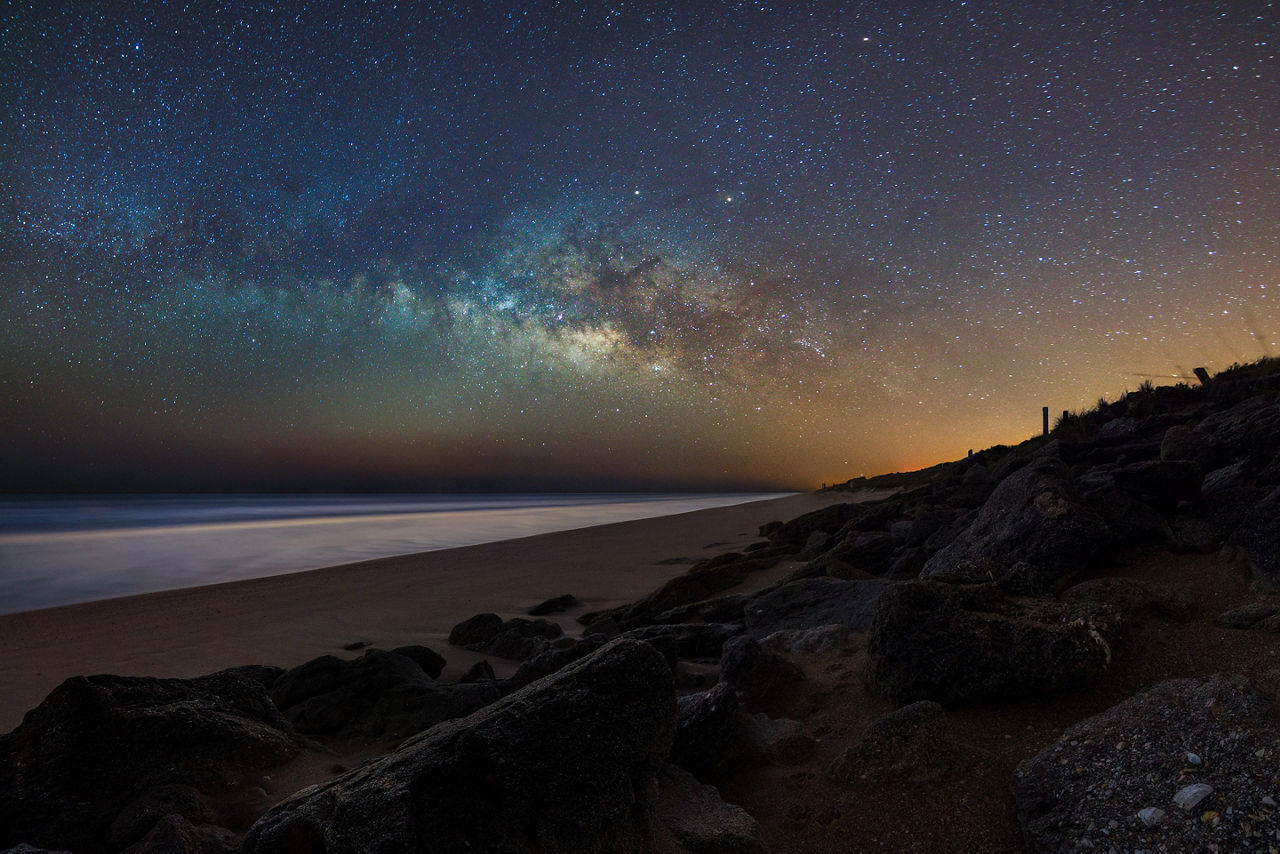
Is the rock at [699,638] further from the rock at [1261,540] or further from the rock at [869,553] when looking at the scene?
the rock at [1261,540]

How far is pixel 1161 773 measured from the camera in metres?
2.23

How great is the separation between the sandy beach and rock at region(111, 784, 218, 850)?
329cm

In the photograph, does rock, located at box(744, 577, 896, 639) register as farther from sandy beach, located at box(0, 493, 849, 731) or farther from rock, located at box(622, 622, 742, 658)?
sandy beach, located at box(0, 493, 849, 731)

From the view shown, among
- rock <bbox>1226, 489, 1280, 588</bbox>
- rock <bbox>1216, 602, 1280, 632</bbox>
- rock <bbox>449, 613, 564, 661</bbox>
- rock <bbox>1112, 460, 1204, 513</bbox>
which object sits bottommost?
rock <bbox>449, 613, 564, 661</bbox>

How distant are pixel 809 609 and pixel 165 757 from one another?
4907 millimetres

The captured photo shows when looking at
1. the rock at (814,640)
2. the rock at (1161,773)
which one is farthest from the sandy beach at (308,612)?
the rock at (1161,773)

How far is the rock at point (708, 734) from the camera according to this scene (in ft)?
10.5

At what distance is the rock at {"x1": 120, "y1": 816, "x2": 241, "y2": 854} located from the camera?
266cm

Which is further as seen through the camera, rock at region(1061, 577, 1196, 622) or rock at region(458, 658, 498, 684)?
rock at region(458, 658, 498, 684)

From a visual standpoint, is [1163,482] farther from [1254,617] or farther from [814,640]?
[814,640]

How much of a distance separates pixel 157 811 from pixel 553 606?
6.41m

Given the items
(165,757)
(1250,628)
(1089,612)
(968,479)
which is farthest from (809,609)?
(968,479)

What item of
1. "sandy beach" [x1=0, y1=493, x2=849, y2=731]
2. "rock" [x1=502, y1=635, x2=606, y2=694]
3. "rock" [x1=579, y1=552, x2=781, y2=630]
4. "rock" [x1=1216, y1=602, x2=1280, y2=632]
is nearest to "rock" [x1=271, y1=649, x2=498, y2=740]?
"rock" [x1=502, y1=635, x2=606, y2=694]

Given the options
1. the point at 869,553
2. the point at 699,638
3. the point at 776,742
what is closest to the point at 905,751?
the point at 776,742
